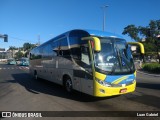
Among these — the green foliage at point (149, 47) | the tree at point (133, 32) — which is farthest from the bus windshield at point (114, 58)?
the tree at point (133, 32)

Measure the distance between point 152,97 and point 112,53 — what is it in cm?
270

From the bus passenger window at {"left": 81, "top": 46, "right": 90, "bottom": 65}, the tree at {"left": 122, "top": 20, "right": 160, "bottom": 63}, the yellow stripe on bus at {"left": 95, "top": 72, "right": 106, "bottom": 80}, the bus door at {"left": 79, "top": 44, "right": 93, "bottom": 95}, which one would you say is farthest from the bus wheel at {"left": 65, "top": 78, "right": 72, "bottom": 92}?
the tree at {"left": 122, "top": 20, "right": 160, "bottom": 63}

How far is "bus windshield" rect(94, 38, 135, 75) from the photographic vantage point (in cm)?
882

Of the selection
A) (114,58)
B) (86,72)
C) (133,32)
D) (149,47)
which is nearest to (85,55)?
(86,72)

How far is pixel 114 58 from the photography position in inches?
357

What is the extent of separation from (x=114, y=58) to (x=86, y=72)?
1257 mm

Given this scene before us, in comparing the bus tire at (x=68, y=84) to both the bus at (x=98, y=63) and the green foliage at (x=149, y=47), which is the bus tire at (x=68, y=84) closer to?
the bus at (x=98, y=63)

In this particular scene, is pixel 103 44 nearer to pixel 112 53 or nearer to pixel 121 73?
pixel 112 53

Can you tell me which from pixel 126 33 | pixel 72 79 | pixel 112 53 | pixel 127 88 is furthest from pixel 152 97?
pixel 126 33

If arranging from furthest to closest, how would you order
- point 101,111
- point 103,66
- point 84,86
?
point 84,86 < point 103,66 < point 101,111

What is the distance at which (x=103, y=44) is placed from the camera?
30.0 feet

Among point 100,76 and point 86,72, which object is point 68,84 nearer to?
point 86,72

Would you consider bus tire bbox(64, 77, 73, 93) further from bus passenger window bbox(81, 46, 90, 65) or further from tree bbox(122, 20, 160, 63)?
tree bbox(122, 20, 160, 63)

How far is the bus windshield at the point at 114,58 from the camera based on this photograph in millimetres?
8820
